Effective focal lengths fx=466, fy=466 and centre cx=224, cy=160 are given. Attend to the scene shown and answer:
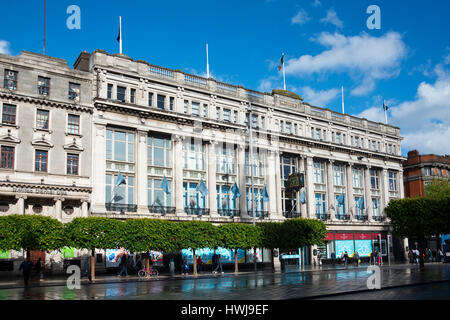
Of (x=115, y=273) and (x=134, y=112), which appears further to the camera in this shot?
(x=134, y=112)

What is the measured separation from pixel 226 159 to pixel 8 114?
24.0 m

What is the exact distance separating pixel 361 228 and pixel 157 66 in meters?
37.8

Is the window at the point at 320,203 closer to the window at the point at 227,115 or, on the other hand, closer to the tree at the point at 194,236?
Result: the window at the point at 227,115

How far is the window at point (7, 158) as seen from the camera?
39.7 metres

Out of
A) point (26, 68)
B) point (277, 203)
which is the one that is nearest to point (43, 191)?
point (26, 68)

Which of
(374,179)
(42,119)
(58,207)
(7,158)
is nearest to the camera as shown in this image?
(7,158)

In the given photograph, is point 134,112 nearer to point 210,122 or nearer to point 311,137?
point 210,122

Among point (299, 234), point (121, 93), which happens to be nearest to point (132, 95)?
point (121, 93)

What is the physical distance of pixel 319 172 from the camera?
64812 millimetres

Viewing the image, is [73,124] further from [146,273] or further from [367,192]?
[367,192]

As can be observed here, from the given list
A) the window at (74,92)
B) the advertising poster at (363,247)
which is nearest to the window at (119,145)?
the window at (74,92)

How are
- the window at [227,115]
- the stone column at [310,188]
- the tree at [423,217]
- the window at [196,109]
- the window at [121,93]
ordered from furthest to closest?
the stone column at [310,188] < the window at [227,115] < the window at [196,109] < the tree at [423,217] < the window at [121,93]

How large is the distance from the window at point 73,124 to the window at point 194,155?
468 inches

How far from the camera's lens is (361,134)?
71.8m
